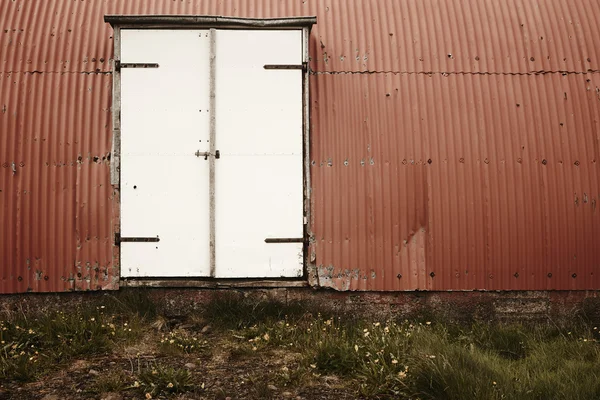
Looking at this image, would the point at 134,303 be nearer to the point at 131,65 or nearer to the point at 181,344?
the point at 181,344

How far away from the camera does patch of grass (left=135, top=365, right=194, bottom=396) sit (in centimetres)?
484

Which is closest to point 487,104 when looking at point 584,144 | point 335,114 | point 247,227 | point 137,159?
point 584,144

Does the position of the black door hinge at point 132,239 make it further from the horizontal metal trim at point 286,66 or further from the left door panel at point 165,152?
the horizontal metal trim at point 286,66

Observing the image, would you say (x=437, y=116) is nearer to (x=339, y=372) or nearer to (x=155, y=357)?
(x=339, y=372)

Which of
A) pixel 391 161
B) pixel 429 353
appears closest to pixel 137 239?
pixel 391 161

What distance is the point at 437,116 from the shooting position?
7.17 m

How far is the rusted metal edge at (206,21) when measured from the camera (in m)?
6.85

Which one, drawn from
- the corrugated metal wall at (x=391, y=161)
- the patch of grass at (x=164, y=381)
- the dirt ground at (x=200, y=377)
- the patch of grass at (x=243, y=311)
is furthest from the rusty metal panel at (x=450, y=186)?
the patch of grass at (x=164, y=381)

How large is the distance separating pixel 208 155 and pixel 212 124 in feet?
1.32

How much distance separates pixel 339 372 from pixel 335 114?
3.37 metres

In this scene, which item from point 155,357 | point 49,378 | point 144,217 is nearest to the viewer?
point 49,378

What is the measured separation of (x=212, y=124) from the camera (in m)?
6.94

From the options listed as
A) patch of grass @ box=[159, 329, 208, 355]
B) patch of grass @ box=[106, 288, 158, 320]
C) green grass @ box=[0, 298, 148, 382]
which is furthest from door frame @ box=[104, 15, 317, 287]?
patch of grass @ box=[159, 329, 208, 355]

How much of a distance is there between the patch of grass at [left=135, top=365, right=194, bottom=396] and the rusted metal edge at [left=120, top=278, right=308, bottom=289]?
5.97 feet
